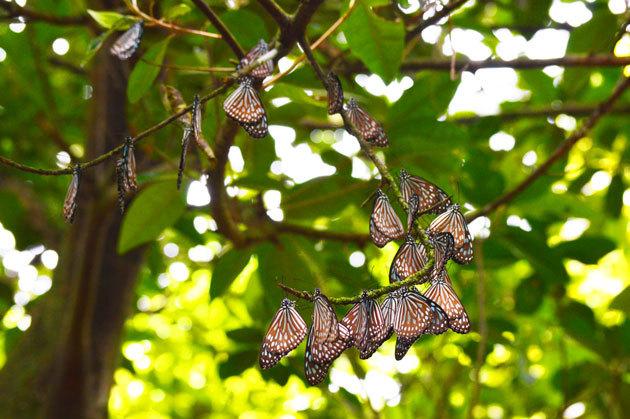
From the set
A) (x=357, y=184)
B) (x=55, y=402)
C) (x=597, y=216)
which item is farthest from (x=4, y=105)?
(x=597, y=216)

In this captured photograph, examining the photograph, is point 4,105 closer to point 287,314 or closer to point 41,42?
point 41,42

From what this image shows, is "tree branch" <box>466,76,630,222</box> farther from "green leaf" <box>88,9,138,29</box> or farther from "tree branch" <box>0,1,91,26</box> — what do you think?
"tree branch" <box>0,1,91,26</box>

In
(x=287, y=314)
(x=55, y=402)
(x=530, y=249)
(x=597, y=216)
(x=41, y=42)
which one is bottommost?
(x=287, y=314)

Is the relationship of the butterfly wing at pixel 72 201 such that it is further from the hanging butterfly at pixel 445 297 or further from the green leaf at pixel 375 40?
the green leaf at pixel 375 40

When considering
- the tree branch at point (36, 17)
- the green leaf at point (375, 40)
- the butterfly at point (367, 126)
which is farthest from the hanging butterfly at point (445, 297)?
the tree branch at point (36, 17)

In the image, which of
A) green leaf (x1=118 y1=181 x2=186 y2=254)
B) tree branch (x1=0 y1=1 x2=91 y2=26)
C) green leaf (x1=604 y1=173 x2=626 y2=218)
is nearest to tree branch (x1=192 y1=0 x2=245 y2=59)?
green leaf (x1=118 y1=181 x2=186 y2=254)
